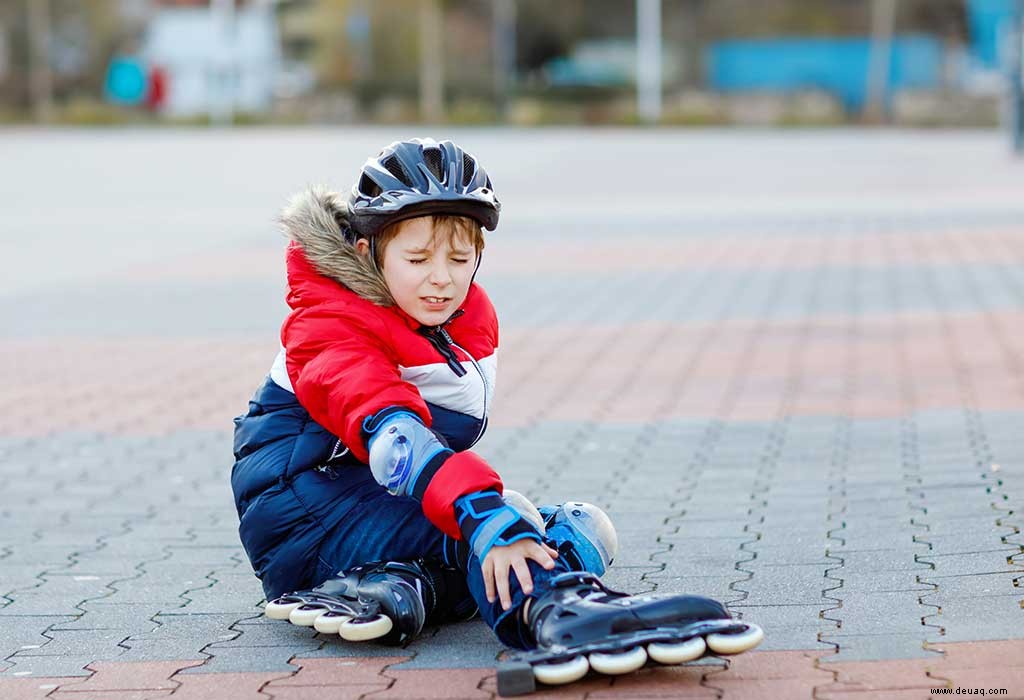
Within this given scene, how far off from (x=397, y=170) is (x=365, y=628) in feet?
3.28

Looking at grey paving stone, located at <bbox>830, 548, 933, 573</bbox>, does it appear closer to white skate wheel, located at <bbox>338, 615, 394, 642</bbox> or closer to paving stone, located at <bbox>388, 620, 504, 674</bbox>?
paving stone, located at <bbox>388, 620, 504, 674</bbox>

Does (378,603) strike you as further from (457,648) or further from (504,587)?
(504,587)

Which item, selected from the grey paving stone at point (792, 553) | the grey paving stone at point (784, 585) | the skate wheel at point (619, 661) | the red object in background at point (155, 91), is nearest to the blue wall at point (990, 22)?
the grey paving stone at point (792, 553)

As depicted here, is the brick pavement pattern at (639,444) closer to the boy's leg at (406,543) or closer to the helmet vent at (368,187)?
the boy's leg at (406,543)

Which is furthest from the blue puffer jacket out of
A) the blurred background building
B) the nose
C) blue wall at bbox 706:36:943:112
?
blue wall at bbox 706:36:943:112

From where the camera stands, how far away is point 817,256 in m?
13.7

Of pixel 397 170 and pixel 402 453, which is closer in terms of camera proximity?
pixel 402 453

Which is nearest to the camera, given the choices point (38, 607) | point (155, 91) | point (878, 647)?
point (878, 647)

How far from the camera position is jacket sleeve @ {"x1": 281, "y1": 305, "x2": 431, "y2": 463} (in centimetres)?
347

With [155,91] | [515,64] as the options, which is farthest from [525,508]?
[155,91]

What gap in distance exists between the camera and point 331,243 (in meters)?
3.69

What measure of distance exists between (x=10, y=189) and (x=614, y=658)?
79.5 ft

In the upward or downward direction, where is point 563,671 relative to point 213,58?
downward

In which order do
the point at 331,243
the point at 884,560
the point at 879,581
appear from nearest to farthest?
the point at 331,243, the point at 879,581, the point at 884,560
